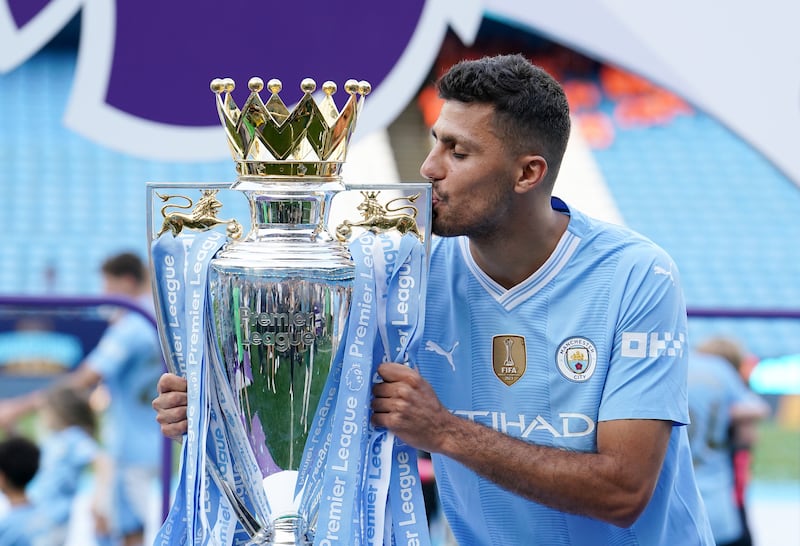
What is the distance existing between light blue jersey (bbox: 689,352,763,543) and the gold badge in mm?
1904

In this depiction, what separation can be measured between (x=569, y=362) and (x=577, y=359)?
1 cm

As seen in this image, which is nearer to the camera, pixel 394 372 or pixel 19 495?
pixel 394 372

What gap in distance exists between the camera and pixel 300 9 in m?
2.99

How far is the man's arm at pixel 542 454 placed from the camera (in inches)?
55.1

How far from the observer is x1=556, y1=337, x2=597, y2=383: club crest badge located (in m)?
1.57

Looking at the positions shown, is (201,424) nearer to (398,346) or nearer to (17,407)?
(398,346)

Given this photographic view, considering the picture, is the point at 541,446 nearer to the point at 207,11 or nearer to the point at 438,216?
the point at 438,216

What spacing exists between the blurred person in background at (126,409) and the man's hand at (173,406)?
Answer: 170 centimetres

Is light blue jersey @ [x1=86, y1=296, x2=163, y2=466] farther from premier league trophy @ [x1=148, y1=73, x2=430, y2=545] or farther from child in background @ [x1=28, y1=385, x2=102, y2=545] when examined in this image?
premier league trophy @ [x1=148, y1=73, x2=430, y2=545]

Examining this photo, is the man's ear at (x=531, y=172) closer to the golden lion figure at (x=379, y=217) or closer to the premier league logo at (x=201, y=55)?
the golden lion figure at (x=379, y=217)

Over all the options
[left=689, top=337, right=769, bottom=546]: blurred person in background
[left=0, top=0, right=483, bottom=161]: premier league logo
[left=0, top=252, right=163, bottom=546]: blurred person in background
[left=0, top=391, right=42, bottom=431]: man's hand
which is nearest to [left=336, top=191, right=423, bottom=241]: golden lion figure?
[left=0, top=0, right=483, bottom=161]: premier league logo

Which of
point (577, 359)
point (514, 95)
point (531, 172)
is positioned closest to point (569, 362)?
point (577, 359)

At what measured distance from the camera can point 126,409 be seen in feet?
→ 11.4

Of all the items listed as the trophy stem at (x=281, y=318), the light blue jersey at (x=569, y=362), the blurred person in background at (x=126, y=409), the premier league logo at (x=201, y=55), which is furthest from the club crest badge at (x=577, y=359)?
the blurred person in background at (x=126, y=409)
